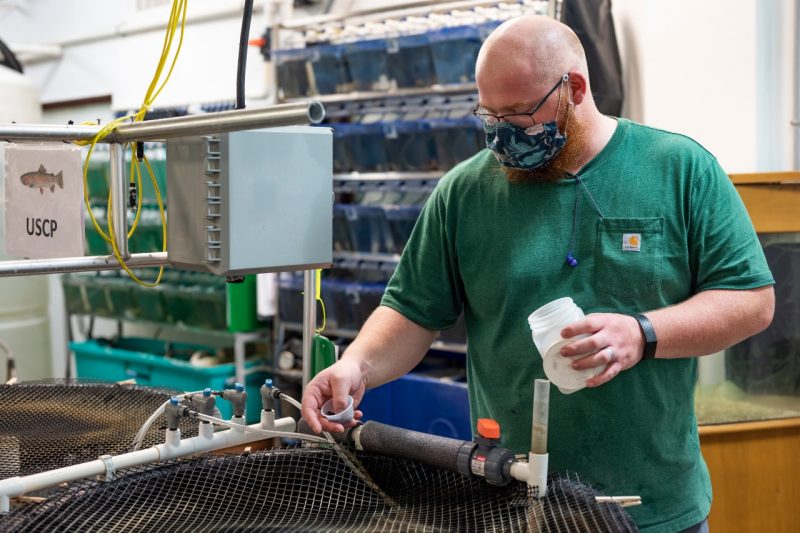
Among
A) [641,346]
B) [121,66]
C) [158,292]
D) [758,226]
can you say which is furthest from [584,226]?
[121,66]

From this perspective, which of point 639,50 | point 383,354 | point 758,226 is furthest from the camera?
point 639,50

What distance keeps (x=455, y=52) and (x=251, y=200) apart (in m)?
2.36

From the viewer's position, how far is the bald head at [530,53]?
147cm

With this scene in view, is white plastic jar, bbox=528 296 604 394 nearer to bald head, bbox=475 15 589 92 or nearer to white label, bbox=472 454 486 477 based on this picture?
white label, bbox=472 454 486 477

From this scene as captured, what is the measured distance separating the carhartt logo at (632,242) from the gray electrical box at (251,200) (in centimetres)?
52

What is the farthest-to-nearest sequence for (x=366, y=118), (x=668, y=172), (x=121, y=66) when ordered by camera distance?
(x=121, y=66) → (x=366, y=118) → (x=668, y=172)

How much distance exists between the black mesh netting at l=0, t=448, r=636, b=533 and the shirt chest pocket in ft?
1.08

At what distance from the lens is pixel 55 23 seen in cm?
562

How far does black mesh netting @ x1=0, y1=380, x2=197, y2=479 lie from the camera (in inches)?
56.7

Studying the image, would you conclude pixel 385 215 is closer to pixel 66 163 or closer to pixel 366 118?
pixel 366 118

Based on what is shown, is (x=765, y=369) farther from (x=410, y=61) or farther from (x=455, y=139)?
(x=410, y=61)

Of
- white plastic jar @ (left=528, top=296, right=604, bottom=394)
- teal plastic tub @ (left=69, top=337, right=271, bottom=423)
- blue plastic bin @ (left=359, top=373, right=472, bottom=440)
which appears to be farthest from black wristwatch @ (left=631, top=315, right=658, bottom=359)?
teal plastic tub @ (left=69, top=337, right=271, bottom=423)

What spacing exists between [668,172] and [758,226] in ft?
4.27

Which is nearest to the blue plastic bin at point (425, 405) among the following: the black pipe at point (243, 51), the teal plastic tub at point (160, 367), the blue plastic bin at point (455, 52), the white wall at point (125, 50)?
the teal plastic tub at point (160, 367)
